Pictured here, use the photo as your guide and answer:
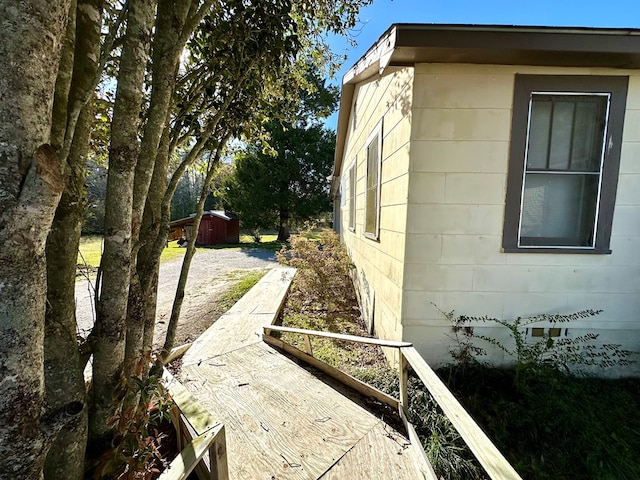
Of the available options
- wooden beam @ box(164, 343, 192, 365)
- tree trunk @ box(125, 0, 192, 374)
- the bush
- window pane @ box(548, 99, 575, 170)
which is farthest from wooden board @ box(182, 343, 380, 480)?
window pane @ box(548, 99, 575, 170)

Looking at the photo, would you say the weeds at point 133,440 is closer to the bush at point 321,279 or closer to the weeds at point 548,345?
the weeds at point 548,345

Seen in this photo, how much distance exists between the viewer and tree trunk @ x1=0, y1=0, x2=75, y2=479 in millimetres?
745

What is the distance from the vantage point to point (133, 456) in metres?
1.23

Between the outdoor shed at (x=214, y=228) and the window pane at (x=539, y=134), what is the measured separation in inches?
706

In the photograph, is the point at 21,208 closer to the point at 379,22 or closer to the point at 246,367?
the point at 246,367

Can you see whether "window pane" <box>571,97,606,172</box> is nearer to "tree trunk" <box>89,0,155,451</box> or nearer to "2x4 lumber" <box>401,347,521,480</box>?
"2x4 lumber" <box>401,347,521,480</box>

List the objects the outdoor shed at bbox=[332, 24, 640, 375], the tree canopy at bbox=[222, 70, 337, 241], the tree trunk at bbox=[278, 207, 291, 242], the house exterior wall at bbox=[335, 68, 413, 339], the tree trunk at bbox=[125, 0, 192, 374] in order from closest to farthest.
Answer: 1. the tree trunk at bbox=[125, 0, 192, 374]
2. the outdoor shed at bbox=[332, 24, 640, 375]
3. the house exterior wall at bbox=[335, 68, 413, 339]
4. the tree canopy at bbox=[222, 70, 337, 241]
5. the tree trunk at bbox=[278, 207, 291, 242]

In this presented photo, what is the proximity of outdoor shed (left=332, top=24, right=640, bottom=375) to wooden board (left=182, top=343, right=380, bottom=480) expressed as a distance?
3.44 feet

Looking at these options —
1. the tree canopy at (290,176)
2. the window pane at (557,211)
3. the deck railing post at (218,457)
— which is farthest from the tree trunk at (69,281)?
the tree canopy at (290,176)

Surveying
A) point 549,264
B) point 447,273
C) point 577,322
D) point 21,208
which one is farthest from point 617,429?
point 21,208

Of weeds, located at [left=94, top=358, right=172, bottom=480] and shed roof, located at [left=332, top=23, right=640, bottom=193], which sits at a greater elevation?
shed roof, located at [left=332, top=23, right=640, bottom=193]

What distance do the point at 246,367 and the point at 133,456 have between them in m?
2.11

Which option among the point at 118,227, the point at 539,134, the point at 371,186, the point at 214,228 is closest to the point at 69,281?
the point at 118,227

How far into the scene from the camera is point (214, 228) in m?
18.6
